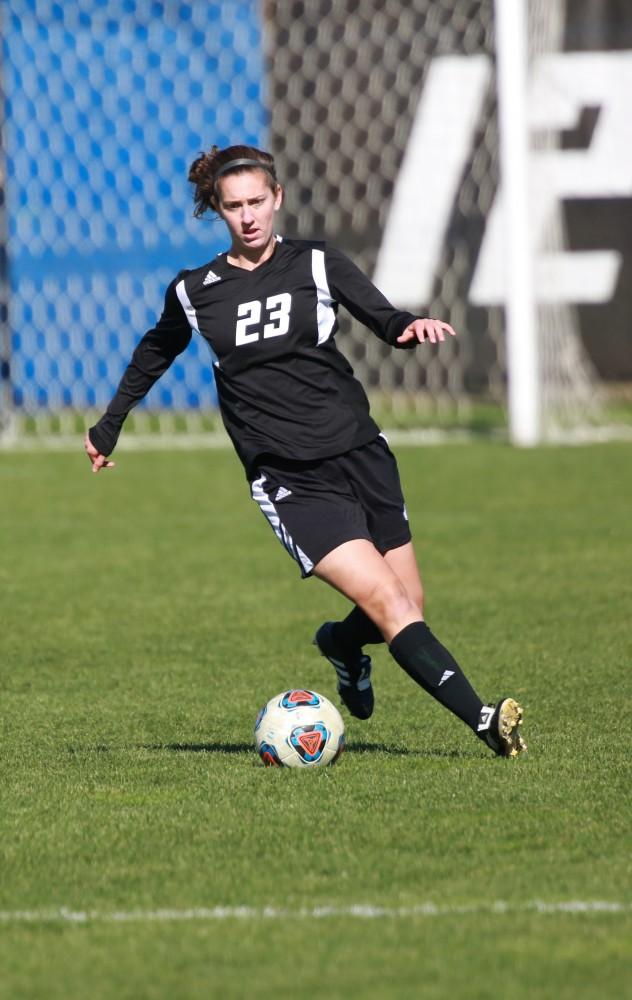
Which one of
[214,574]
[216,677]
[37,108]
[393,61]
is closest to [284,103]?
[393,61]

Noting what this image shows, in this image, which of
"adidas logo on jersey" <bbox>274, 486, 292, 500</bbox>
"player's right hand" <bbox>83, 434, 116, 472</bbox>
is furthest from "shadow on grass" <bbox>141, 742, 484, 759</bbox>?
"player's right hand" <bbox>83, 434, 116, 472</bbox>

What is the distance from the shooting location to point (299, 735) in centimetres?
509

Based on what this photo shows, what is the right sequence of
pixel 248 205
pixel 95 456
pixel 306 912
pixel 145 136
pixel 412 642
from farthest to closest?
1. pixel 145 136
2. pixel 95 456
3. pixel 248 205
4. pixel 412 642
5. pixel 306 912

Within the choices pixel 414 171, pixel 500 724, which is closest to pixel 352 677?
pixel 500 724

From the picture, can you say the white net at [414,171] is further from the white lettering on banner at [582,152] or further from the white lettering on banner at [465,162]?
the white lettering on banner at [582,152]

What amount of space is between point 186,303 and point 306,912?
2.30 metres

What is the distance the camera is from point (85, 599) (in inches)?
344

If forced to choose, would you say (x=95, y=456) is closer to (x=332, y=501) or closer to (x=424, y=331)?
(x=332, y=501)

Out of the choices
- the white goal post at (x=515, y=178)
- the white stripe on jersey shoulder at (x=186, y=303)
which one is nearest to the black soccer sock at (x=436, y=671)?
the white stripe on jersey shoulder at (x=186, y=303)

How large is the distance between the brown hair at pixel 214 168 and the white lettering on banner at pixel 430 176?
35.4 feet

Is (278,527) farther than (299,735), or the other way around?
(278,527)

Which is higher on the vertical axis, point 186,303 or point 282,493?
point 186,303

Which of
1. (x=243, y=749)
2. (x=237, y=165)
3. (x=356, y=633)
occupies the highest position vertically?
(x=237, y=165)

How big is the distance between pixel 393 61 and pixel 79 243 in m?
3.56
